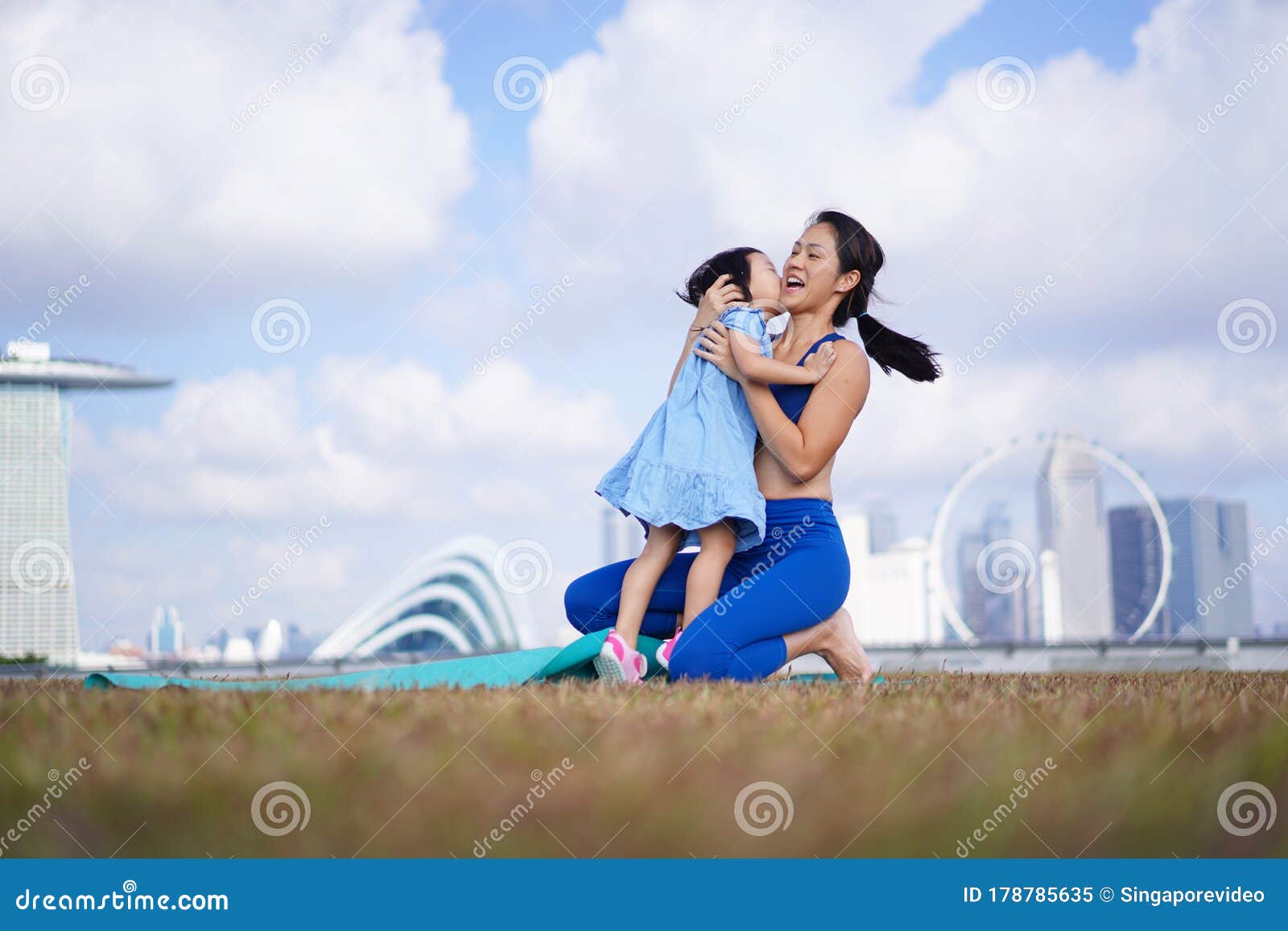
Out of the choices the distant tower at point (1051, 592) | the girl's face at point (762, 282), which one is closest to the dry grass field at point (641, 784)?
the girl's face at point (762, 282)

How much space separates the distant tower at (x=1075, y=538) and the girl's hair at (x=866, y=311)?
32100 mm

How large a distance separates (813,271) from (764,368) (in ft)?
1.71

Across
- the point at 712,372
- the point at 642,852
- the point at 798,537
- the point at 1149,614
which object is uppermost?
the point at 1149,614

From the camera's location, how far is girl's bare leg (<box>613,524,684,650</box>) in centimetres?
371

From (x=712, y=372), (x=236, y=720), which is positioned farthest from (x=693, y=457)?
(x=236, y=720)

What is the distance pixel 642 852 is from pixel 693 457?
7.33ft

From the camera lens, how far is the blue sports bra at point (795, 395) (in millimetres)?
3893

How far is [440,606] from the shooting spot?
42.6 metres

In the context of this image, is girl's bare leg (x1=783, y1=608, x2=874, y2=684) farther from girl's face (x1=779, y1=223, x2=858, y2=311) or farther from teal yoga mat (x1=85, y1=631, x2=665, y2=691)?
girl's face (x1=779, y1=223, x2=858, y2=311)

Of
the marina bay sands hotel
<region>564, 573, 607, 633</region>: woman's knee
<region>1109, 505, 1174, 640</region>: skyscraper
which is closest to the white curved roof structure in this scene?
the marina bay sands hotel

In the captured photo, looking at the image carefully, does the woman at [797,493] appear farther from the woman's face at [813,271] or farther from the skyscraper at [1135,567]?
the skyscraper at [1135,567]

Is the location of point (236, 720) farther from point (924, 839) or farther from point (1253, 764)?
point (1253, 764)

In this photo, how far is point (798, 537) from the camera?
3832 mm

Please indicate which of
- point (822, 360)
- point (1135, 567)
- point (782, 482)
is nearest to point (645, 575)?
point (782, 482)
